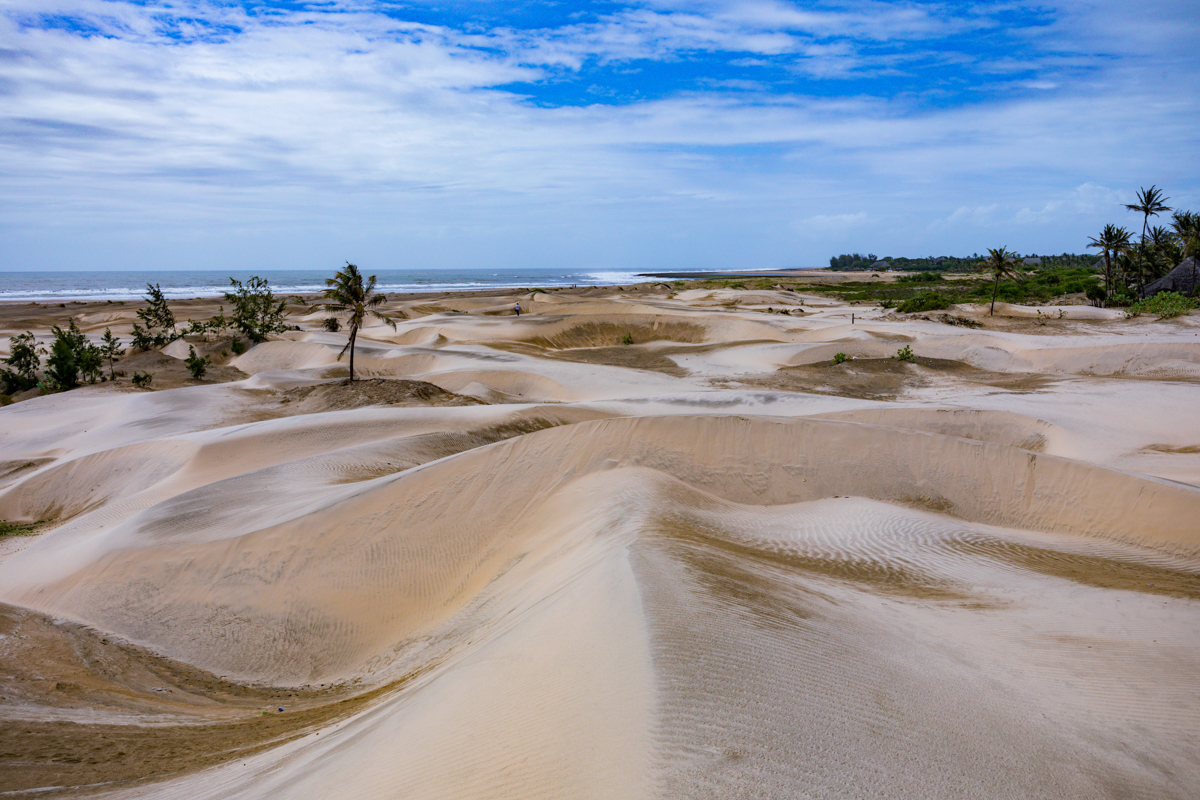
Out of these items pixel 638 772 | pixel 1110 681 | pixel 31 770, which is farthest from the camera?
pixel 1110 681

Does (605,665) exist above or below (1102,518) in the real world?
above

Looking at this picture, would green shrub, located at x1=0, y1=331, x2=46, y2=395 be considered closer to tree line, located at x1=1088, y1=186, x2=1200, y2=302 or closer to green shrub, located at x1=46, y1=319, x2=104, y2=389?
green shrub, located at x1=46, y1=319, x2=104, y2=389

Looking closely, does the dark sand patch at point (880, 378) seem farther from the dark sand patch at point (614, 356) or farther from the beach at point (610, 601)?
the dark sand patch at point (614, 356)

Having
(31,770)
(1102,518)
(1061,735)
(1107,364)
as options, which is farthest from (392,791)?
(1107,364)

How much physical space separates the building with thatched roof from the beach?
31.5 metres

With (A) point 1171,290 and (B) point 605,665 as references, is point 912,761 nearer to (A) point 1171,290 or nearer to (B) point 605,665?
(B) point 605,665

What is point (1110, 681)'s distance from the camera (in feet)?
18.5

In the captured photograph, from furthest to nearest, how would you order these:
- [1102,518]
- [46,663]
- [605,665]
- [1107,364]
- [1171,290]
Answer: [1171,290] < [1107,364] < [1102,518] < [46,663] < [605,665]

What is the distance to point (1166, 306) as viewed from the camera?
124ft

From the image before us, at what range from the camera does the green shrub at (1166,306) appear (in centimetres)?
3591

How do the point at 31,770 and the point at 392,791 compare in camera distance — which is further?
the point at 31,770

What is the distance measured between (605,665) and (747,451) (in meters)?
9.14

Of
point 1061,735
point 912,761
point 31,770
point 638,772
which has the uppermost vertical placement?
point 638,772

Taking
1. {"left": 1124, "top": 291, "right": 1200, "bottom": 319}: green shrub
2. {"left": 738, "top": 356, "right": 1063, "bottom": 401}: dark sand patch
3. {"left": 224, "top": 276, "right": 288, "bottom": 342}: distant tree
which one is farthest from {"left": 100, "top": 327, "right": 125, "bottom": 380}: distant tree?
{"left": 1124, "top": 291, "right": 1200, "bottom": 319}: green shrub
